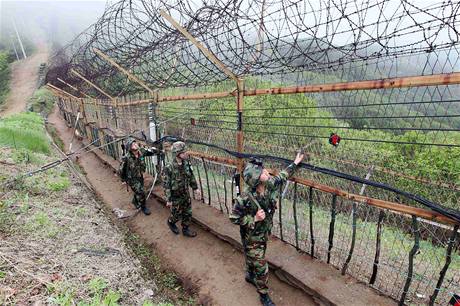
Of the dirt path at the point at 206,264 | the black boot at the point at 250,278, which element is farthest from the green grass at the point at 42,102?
the black boot at the point at 250,278

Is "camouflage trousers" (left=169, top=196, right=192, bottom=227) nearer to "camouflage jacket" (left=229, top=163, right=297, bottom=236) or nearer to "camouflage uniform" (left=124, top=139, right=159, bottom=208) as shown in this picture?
"camouflage uniform" (left=124, top=139, right=159, bottom=208)

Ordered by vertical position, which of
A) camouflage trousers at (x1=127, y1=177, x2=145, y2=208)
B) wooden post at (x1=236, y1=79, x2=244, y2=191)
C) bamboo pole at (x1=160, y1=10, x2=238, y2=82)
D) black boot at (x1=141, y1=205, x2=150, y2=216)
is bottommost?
black boot at (x1=141, y1=205, x2=150, y2=216)

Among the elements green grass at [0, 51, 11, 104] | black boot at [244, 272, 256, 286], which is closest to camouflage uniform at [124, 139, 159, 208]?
black boot at [244, 272, 256, 286]

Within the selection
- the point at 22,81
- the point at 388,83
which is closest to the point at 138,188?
the point at 388,83

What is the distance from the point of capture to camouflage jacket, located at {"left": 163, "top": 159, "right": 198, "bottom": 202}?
168 inches

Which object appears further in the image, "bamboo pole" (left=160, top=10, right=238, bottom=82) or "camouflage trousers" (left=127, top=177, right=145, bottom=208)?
"camouflage trousers" (left=127, top=177, right=145, bottom=208)

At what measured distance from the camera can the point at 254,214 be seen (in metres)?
2.89

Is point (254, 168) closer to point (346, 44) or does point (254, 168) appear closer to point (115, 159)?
point (346, 44)

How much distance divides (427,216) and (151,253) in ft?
11.5

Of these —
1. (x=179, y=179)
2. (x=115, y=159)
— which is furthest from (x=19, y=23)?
(x=179, y=179)

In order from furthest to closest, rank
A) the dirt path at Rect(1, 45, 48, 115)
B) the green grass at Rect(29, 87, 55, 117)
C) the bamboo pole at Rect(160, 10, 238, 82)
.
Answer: the dirt path at Rect(1, 45, 48, 115) → the green grass at Rect(29, 87, 55, 117) → the bamboo pole at Rect(160, 10, 238, 82)

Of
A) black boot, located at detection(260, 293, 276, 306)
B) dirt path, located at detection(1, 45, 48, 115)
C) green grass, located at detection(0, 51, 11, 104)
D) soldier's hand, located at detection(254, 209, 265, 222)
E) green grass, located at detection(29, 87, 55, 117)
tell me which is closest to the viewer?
soldier's hand, located at detection(254, 209, 265, 222)

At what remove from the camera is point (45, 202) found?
4.51 m

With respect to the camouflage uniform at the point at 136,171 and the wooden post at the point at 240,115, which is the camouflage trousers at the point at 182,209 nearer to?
the wooden post at the point at 240,115
